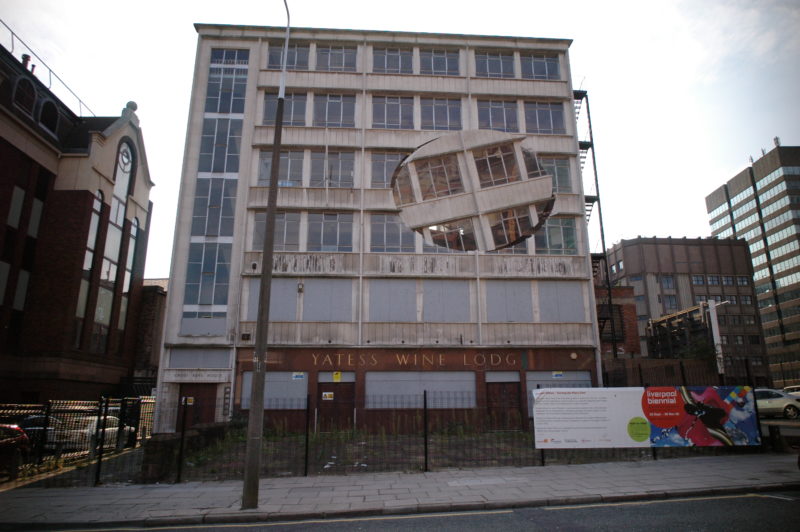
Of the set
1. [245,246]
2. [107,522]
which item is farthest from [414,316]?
[107,522]

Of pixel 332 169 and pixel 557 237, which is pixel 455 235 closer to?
pixel 557 237

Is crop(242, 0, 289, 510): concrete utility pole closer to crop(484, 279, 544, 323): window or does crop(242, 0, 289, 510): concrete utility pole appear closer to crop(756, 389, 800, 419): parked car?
crop(484, 279, 544, 323): window

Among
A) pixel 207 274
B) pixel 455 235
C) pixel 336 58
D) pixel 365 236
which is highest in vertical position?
pixel 336 58

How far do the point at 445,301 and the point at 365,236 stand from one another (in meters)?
5.71

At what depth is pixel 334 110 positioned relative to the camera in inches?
1113

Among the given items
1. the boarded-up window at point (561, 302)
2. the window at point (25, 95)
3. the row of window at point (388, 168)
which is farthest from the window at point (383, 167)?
the window at point (25, 95)

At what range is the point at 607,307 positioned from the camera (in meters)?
32.1

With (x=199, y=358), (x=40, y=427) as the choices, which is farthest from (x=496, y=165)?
(x=40, y=427)

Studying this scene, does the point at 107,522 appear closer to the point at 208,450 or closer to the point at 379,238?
the point at 208,450

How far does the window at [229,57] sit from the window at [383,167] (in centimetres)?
1004

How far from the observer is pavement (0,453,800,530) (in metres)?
8.85

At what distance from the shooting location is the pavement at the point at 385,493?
8.85 metres

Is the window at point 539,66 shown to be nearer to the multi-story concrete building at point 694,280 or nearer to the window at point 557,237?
the window at point 557,237

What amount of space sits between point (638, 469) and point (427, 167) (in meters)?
18.7
